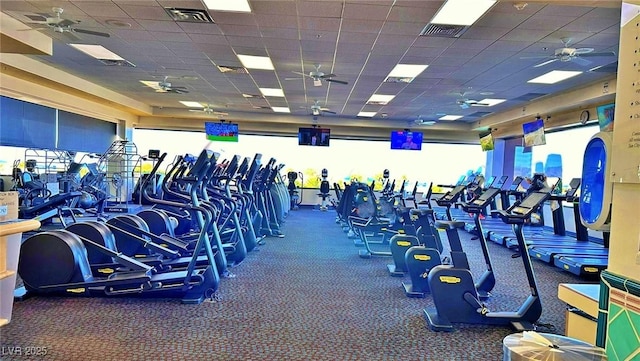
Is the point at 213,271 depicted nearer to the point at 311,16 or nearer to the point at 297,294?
the point at 297,294

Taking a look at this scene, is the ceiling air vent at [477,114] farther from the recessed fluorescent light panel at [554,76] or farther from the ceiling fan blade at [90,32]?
the ceiling fan blade at [90,32]

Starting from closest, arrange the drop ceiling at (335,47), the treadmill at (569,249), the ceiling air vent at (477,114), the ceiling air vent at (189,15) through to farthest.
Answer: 1. the drop ceiling at (335,47)
2. the ceiling air vent at (189,15)
3. the treadmill at (569,249)
4. the ceiling air vent at (477,114)

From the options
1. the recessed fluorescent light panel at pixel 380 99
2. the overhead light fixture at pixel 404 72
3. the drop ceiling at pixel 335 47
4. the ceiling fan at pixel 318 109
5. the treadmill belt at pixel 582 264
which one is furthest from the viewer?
the ceiling fan at pixel 318 109

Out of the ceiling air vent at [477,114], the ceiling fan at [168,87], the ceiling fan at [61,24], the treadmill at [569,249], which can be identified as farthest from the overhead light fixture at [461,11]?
the ceiling air vent at [477,114]

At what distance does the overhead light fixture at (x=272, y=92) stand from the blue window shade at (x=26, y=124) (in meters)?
5.19

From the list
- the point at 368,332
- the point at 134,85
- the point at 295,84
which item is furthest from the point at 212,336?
the point at 134,85

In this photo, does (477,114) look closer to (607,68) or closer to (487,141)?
(487,141)

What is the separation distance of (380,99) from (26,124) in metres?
8.13

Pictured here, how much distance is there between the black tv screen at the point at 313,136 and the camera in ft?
43.0

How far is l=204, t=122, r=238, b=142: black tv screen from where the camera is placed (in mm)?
12898

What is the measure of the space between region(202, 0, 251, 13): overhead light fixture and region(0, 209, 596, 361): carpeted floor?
3.12 m

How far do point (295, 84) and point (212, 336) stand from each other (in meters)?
6.27

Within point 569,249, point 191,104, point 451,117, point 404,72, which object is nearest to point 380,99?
point 404,72

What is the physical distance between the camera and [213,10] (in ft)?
15.1
